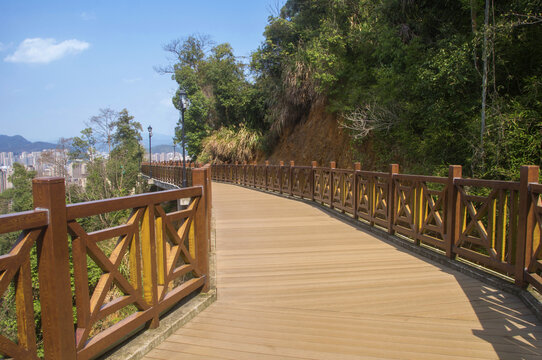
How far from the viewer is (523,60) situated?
806 cm

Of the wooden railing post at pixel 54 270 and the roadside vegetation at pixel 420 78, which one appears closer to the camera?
the wooden railing post at pixel 54 270

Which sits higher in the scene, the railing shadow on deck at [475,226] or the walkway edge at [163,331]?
the railing shadow on deck at [475,226]

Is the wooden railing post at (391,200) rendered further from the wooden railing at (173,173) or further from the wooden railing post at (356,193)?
the wooden railing at (173,173)

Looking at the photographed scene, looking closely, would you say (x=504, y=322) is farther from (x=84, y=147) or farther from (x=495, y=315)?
(x=84, y=147)

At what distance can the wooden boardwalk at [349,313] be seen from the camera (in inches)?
101

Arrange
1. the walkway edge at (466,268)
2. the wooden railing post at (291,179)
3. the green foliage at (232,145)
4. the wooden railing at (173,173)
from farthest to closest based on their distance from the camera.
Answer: the green foliage at (232,145)
the wooden railing at (173,173)
the wooden railing post at (291,179)
the walkway edge at (466,268)

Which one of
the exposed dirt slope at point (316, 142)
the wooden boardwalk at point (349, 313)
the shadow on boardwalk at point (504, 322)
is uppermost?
the exposed dirt slope at point (316, 142)

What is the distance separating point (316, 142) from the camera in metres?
18.3

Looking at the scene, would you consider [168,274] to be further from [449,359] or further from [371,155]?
[371,155]

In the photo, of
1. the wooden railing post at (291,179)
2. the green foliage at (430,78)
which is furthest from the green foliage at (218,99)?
the wooden railing post at (291,179)

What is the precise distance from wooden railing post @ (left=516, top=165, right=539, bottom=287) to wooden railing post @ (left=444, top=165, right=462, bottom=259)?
99 centimetres

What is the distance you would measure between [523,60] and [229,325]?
8.35 m

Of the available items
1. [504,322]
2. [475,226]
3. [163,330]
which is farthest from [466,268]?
[163,330]

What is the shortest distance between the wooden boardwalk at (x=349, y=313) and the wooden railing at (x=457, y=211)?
348 millimetres
